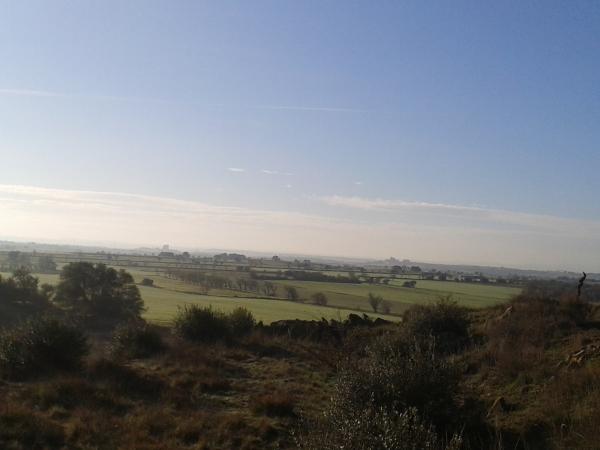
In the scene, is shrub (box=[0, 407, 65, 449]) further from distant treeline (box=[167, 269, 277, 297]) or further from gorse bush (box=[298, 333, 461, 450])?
distant treeline (box=[167, 269, 277, 297])

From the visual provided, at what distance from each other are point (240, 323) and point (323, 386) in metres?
11.0

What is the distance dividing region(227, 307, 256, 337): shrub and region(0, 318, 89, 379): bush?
27.7 ft

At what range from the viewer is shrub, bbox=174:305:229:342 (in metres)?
21.0

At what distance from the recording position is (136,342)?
1770cm

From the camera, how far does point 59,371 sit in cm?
1307

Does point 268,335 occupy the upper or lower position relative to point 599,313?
lower

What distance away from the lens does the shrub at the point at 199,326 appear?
68.9ft

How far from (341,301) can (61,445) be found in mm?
44052

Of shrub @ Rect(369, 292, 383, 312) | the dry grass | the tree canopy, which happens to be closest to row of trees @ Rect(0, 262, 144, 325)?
the tree canopy

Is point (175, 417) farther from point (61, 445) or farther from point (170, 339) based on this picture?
point (170, 339)

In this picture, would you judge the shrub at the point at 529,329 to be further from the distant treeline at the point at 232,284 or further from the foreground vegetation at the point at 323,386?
the distant treeline at the point at 232,284

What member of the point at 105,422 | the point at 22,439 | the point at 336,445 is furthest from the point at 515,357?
the point at 22,439

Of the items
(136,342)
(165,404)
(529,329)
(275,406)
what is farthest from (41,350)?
(529,329)

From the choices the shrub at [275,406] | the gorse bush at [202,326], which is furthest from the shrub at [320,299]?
the shrub at [275,406]
